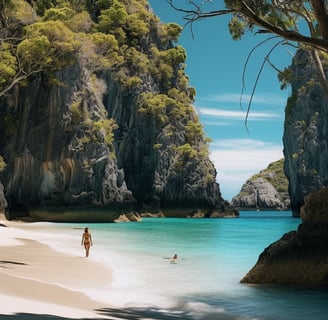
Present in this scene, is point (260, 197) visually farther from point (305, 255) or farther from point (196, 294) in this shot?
point (196, 294)

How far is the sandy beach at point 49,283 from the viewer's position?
7046 mm

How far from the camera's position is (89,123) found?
46562 millimetres

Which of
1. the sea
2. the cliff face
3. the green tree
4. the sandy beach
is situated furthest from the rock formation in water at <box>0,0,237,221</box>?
the sea

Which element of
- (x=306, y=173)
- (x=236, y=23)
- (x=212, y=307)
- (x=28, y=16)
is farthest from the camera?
(x=306, y=173)

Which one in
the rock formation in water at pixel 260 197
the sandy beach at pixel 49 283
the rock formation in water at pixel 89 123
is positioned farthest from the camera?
the rock formation in water at pixel 260 197

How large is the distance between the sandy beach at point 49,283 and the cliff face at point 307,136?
6462 cm

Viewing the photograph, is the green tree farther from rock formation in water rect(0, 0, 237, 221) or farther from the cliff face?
the cliff face

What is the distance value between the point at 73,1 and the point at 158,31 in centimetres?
1606

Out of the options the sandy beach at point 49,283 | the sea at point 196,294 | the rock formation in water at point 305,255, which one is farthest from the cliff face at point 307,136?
the rock formation in water at point 305,255

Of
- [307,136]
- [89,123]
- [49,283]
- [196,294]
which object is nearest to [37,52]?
[89,123]

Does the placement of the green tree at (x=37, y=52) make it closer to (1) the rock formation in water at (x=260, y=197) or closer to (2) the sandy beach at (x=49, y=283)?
(2) the sandy beach at (x=49, y=283)

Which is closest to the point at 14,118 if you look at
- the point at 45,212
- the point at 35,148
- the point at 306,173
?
the point at 35,148

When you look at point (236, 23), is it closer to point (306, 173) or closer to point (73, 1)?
point (73, 1)

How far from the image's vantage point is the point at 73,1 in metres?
55.8
